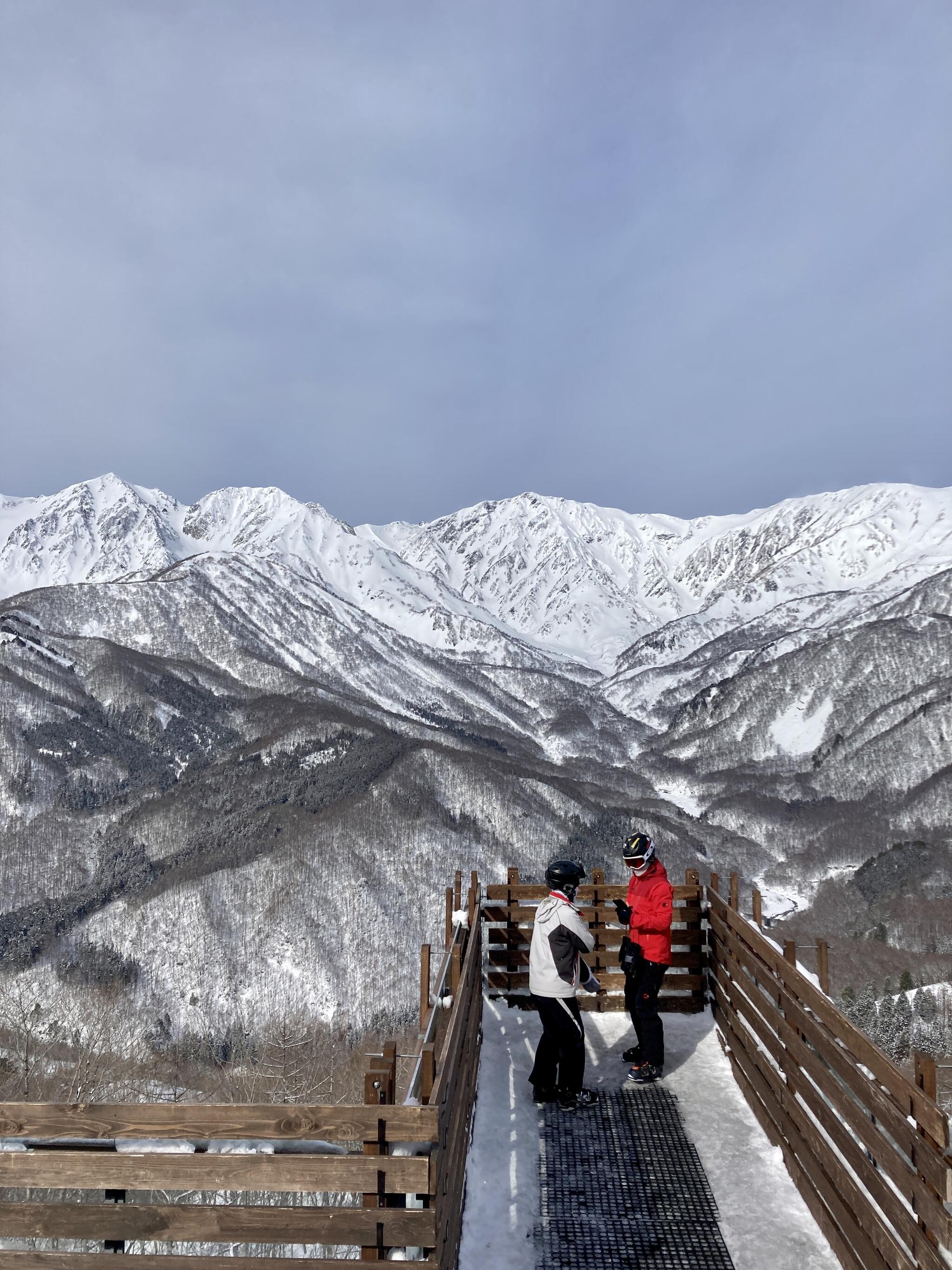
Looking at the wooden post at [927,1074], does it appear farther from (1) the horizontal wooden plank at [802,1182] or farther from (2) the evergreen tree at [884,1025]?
(2) the evergreen tree at [884,1025]

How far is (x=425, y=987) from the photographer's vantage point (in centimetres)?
870

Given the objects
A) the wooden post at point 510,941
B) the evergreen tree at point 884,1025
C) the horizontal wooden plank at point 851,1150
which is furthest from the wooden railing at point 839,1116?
the evergreen tree at point 884,1025

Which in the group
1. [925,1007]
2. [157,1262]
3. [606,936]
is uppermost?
[606,936]

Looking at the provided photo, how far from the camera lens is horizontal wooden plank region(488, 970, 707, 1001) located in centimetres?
1233

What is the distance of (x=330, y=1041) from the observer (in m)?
84.9

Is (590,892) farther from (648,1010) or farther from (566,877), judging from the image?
(566,877)

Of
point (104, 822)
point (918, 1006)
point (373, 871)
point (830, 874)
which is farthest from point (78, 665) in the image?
point (918, 1006)

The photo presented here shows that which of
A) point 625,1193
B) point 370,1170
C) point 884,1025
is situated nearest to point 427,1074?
point 370,1170

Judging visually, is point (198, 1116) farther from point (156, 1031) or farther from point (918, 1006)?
point (156, 1031)

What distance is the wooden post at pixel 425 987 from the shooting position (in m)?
7.82

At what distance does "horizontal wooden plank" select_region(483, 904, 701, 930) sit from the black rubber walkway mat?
8.43 ft

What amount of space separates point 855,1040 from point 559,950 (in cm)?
335

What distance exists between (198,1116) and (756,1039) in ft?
22.6

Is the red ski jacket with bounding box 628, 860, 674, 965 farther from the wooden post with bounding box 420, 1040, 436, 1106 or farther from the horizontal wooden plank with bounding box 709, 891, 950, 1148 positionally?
the wooden post with bounding box 420, 1040, 436, 1106
